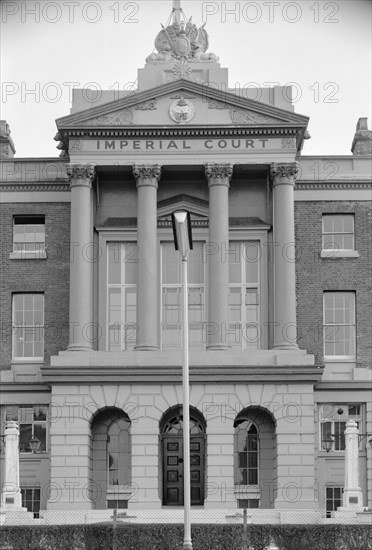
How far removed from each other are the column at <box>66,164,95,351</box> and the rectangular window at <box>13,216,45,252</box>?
10.3ft

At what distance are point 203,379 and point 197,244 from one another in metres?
5.85

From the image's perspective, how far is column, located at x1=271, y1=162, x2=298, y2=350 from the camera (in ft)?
169

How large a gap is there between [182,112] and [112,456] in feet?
40.7

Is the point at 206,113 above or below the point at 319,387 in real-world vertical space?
above

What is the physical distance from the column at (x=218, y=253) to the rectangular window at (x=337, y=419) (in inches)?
187

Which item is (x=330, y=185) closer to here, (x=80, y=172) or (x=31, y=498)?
(x=80, y=172)

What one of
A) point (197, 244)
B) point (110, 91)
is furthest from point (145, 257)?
point (110, 91)

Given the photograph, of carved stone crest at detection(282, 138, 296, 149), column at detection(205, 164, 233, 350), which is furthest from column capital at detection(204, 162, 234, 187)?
carved stone crest at detection(282, 138, 296, 149)

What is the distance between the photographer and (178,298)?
53.9m

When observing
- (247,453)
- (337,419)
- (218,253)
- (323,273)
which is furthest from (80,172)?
(337,419)

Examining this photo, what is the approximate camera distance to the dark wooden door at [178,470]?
51.9 meters

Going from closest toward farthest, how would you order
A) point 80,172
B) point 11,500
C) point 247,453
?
point 11,500
point 247,453
point 80,172

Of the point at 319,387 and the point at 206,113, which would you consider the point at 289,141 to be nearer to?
the point at 206,113

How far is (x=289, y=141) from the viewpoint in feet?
173
